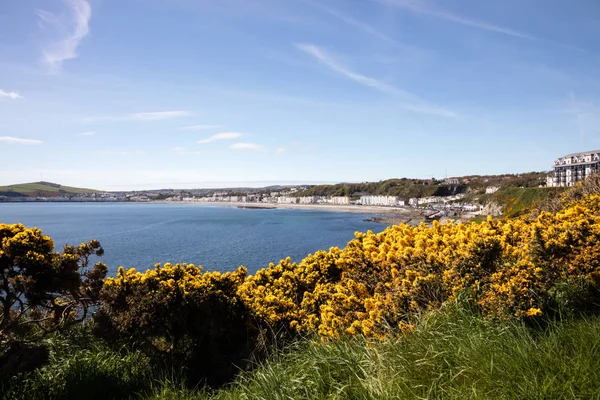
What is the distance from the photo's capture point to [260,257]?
133 ft

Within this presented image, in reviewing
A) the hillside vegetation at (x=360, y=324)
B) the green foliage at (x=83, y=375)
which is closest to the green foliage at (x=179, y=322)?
the hillside vegetation at (x=360, y=324)

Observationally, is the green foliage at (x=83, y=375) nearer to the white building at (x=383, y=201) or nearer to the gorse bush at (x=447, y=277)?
the gorse bush at (x=447, y=277)

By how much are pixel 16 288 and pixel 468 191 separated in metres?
163

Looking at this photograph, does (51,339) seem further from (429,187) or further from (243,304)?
(429,187)

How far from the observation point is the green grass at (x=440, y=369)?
3264 millimetres

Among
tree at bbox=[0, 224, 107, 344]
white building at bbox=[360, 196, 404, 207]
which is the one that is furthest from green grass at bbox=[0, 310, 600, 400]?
white building at bbox=[360, 196, 404, 207]

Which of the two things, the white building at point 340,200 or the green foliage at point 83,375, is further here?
the white building at point 340,200

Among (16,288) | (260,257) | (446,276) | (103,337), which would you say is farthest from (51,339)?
(260,257)

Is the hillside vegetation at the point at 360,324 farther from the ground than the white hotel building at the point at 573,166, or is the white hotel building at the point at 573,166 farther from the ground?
the white hotel building at the point at 573,166

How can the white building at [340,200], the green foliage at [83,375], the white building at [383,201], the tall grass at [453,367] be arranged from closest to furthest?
the tall grass at [453,367] → the green foliage at [83,375] → the white building at [383,201] → the white building at [340,200]

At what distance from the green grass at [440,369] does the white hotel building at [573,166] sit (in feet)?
334

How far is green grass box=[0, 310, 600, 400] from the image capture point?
10.7 ft

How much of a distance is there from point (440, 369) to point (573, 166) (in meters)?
110

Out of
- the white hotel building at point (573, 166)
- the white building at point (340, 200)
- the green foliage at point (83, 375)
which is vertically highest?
the white hotel building at point (573, 166)
